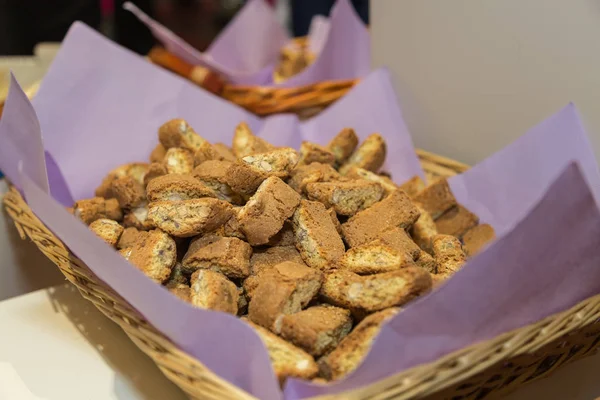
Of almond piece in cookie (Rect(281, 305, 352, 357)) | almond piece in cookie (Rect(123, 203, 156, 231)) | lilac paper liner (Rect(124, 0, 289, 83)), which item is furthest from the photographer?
lilac paper liner (Rect(124, 0, 289, 83))

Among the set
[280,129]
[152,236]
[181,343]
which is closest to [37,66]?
[280,129]

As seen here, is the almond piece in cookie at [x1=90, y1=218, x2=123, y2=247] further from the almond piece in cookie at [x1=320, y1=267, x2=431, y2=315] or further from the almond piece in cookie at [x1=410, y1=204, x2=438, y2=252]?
the almond piece in cookie at [x1=410, y1=204, x2=438, y2=252]

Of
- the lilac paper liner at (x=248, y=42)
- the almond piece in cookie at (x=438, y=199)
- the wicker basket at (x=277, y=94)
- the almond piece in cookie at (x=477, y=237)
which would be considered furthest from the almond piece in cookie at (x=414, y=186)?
the lilac paper liner at (x=248, y=42)

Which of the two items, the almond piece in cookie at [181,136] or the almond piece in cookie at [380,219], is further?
the almond piece in cookie at [181,136]

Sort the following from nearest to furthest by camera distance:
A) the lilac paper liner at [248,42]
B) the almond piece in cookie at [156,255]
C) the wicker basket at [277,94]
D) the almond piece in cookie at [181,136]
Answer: the almond piece in cookie at [156,255] < the almond piece in cookie at [181,136] < the wicker basket at [277,94] < the lilac paper liner at [248,42]

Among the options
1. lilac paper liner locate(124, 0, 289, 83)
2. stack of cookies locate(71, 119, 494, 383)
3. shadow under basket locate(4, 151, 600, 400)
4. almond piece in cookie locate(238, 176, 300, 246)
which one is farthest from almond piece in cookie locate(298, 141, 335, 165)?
lilac paper liner locate(124, 0, 289, 83)

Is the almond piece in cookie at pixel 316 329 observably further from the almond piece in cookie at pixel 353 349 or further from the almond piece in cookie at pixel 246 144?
the almond piece in cookie at pixel 246 144

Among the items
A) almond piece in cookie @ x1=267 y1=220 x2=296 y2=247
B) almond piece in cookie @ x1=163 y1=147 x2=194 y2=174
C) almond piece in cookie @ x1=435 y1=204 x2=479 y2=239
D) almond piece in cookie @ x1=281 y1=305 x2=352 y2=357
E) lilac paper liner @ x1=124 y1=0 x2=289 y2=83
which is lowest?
almond piece in cookie @ x1=281 y1=305 x2=352 y2=357
